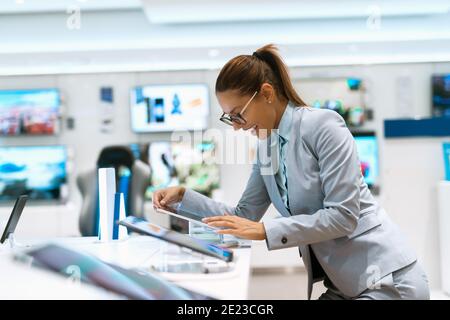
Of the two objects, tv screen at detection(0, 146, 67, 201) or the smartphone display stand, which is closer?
the smartphone display stand

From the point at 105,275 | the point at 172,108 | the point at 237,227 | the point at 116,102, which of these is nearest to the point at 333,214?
the point at 237,227

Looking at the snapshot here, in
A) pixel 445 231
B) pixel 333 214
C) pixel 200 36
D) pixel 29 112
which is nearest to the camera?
pixel 333 214

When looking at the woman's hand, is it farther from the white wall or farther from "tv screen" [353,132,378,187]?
"tv screen" [353,132,378,187]

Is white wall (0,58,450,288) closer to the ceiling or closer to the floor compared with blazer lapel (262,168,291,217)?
closer to the ceiling

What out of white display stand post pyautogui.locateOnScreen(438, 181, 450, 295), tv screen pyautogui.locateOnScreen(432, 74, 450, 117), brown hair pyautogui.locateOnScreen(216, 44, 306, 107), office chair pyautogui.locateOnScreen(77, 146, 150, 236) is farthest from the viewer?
tv screen pyautogui.locateOnScreen(432, 74, 450, 117)

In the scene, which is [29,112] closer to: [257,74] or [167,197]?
[167,197]

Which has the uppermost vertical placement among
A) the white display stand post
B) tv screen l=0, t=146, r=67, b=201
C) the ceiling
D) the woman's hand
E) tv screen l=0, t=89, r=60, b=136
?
the ceiling

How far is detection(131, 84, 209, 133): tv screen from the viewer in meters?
4.17

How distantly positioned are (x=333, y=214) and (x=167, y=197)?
54cm

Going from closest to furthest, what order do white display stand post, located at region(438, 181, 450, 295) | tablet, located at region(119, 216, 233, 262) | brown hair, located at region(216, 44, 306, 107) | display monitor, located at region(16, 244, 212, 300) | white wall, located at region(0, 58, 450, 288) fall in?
display monitor, located at region(16, 244, 212, 300)
tablet, located at region(119, 216, 233, 262)
brown hair, located at region(216, 44, 306, 107)
white display stand post, located at region(438, 181, 450, 295)
white wall, located at region(0, 58, 450, 288)

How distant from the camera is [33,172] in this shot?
410 centimetres

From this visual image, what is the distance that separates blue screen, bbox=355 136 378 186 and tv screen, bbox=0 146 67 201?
2.45m

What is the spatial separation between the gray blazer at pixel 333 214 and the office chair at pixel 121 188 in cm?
171

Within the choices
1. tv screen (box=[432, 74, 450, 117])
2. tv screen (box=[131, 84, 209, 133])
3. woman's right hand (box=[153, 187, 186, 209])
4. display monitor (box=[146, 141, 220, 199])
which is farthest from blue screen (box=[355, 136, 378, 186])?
woman's right hand (box=[153, 187, 186, 209])
